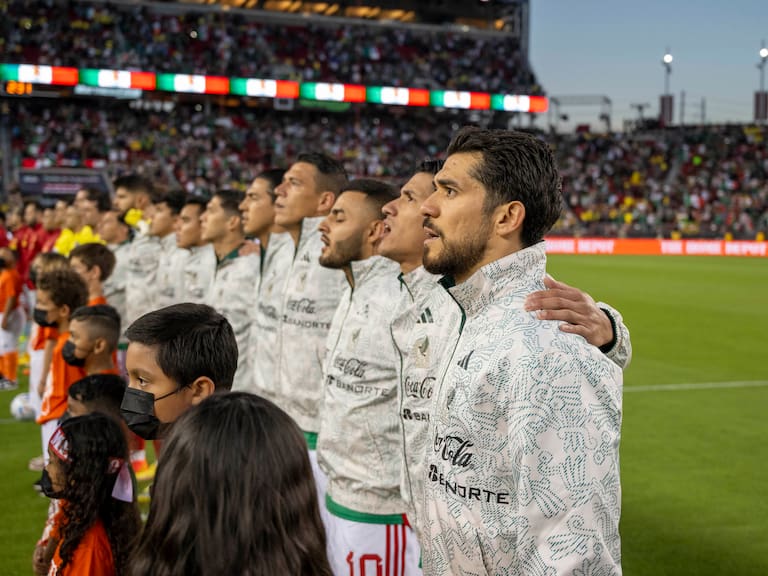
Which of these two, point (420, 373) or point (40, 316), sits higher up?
point (420, 373)

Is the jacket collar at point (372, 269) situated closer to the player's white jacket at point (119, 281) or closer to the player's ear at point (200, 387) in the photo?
the player's ear at point (200, 387)

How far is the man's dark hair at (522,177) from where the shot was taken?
97.0 inches

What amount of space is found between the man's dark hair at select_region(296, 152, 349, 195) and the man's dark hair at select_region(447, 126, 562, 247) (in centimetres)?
343

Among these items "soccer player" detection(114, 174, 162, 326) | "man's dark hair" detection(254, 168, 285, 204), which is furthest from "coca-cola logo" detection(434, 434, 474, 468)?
"soccer player" detection(114, 174, 162, 326)

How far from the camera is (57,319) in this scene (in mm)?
6496

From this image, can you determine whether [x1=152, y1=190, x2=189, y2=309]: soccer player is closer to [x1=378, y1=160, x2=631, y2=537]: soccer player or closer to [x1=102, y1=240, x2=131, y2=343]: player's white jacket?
[x1=102, y1=240, x2=131, y2=343]: player's white jacket

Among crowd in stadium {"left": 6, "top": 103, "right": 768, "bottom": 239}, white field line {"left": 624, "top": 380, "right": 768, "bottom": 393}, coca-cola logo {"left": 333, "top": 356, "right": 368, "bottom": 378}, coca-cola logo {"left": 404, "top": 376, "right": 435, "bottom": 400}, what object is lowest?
white field line {"left": 624, "top": 380, "right": 768, "bottom": 393}

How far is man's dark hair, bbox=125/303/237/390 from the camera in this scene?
2953 millimetres

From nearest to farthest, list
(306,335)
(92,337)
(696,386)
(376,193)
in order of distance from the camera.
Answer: (376,193) → (306,335) → (92,337) → (696,386)

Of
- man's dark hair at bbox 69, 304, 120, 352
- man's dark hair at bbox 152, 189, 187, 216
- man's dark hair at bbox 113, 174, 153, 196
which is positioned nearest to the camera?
man's dark hair at bbox 69, 304, 120, 352

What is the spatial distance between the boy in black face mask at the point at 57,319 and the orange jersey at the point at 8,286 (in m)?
4.74

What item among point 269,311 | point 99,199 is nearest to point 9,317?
point 99,199

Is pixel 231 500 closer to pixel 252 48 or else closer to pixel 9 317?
pixel 9 317

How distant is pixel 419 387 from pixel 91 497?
52.7 inches
